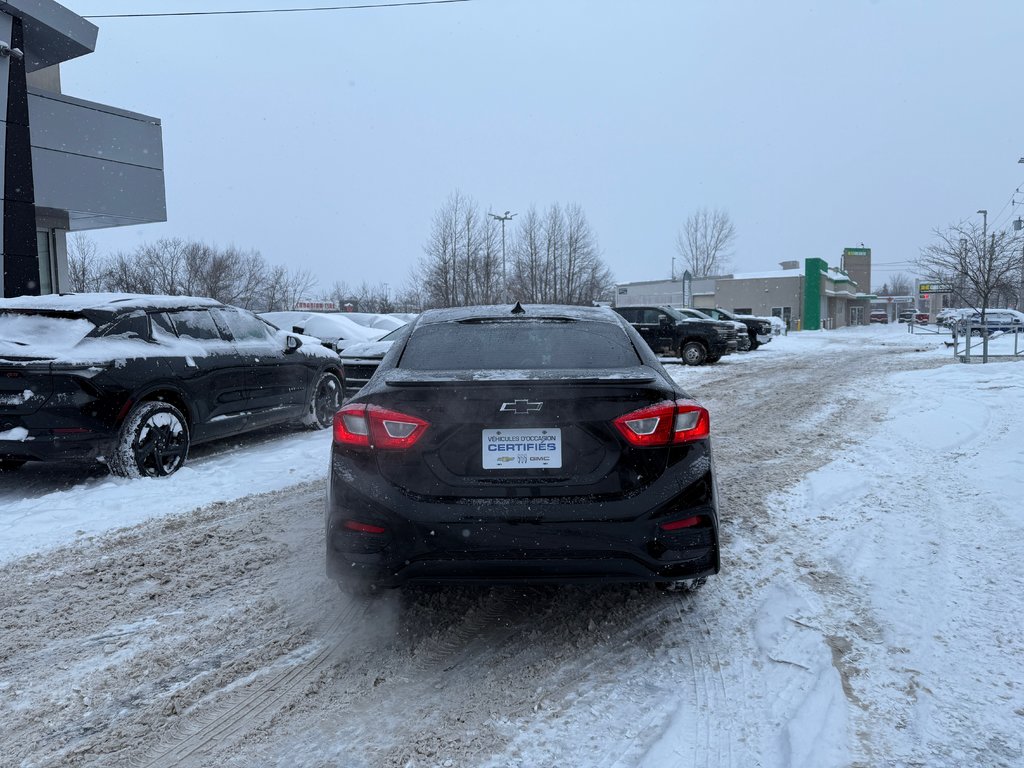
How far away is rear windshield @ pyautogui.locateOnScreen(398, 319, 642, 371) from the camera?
3420 mm

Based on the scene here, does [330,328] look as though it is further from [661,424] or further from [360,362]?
[661,424]

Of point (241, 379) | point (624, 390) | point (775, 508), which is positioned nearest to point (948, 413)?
point (775, 508)

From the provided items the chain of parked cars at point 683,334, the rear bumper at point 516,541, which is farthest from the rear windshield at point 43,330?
the chain of parked cars at point 683,334

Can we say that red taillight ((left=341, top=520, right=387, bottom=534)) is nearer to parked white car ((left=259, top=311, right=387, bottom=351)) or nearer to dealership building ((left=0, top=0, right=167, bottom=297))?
dealership building ((left=0, top=0, right=167, bottom=297))

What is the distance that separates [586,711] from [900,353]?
78.2ft

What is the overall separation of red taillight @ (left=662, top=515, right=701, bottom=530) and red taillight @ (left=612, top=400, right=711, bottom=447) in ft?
1.07

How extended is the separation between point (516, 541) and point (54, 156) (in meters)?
14.5

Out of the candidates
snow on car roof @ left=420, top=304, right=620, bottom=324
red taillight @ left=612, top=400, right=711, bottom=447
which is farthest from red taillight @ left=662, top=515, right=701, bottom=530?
snow on car roof @ left=420, top=304, right=620, bottom=324

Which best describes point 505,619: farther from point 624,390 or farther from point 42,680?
point 42,680

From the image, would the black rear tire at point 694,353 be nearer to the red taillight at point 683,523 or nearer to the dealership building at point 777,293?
the red taillight at point 683,523

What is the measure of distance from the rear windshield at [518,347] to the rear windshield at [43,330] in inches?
133

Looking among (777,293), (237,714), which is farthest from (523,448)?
(777,293)

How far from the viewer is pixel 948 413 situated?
28.7ft

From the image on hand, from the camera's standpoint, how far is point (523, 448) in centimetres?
289
